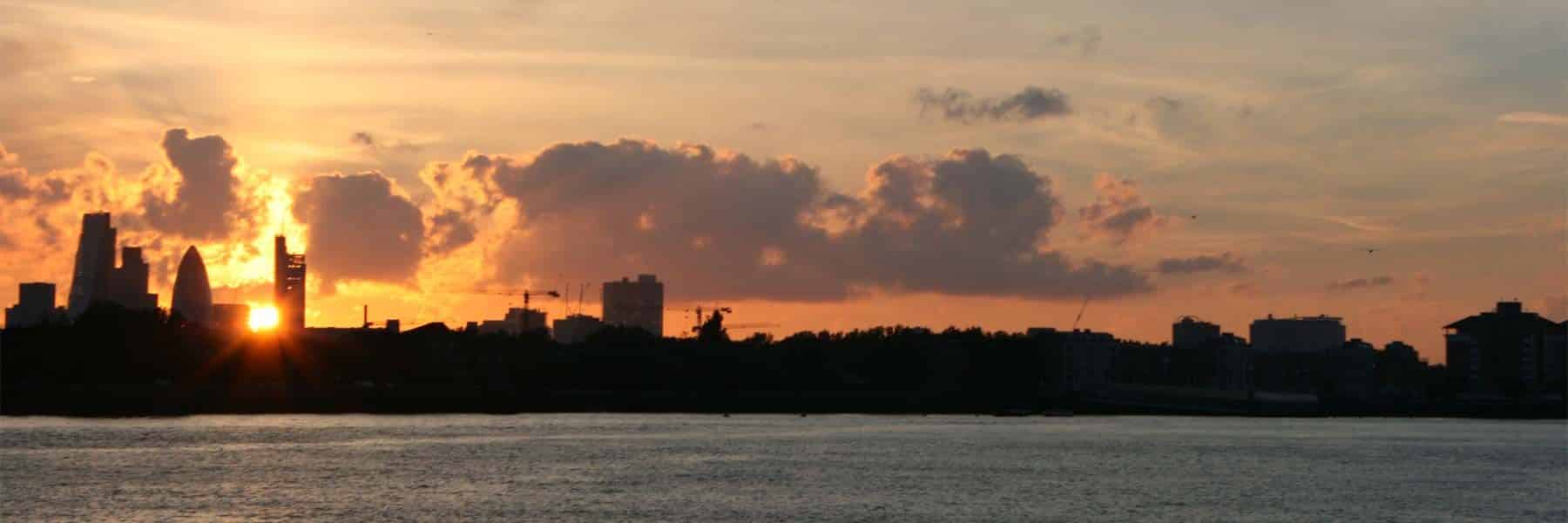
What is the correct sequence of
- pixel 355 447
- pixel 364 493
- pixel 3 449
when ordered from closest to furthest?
pixel 364 493 → pixel 3 449 → pixel 355 447

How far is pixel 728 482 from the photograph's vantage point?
134m

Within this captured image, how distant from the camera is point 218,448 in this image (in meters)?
169

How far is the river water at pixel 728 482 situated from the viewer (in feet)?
370

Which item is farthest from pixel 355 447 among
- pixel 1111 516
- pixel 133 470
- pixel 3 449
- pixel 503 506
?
pixel 1111 516

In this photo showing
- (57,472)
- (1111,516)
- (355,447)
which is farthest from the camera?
(355,447)

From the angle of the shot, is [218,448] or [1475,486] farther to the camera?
[218,448]

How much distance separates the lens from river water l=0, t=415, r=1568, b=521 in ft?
370

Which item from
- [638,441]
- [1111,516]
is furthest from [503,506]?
[638,441]

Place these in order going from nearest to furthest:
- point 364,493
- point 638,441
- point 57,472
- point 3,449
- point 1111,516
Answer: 1. point 1111,516
2. point 364,493
3. point 57,472
4. point 3,449
5. point 638,441

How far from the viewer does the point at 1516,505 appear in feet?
412

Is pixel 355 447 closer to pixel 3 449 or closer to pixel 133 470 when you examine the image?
pixel 3 449

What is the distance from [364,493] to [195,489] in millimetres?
9784

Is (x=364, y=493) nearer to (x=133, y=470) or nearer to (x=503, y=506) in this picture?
(x=503, y=506)

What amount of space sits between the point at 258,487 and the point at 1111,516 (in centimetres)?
4939
